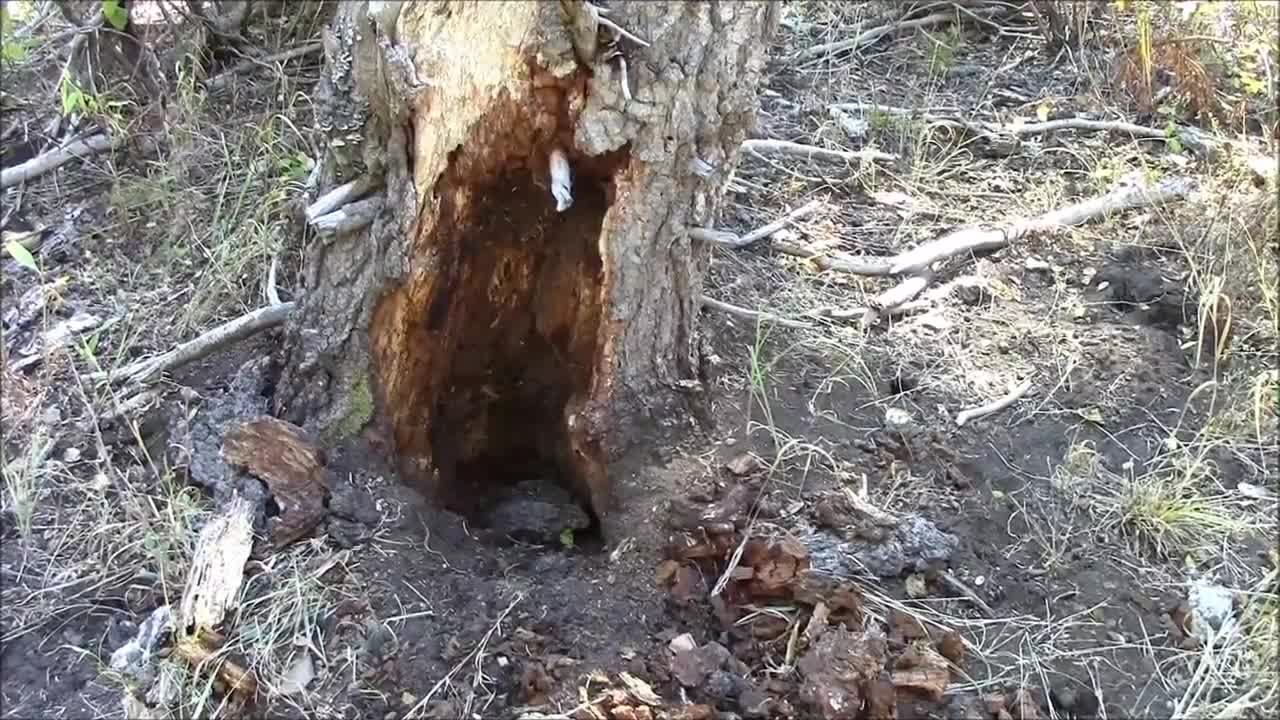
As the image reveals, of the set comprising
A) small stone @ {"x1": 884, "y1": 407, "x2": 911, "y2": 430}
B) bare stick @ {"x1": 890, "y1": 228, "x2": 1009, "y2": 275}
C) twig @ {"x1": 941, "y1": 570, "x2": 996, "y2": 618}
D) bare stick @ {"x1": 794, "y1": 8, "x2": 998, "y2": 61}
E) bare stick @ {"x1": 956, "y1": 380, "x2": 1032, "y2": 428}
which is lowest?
twig @ {"x1": 941, "y1": 570, "x2": 996, "y2": 618}

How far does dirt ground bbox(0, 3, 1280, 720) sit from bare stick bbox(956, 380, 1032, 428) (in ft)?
0.07

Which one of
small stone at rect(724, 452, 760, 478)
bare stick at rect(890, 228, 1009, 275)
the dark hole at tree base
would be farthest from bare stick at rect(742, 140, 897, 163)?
small stone at rect(724, 452, 760, 478)

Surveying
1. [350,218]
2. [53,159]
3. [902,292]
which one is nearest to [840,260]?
[902,292]

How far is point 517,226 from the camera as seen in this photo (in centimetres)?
214

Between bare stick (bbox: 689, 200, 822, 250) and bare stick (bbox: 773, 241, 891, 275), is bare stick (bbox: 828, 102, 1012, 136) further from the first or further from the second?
bare stick (bbox: 773, 241, 891, 275)

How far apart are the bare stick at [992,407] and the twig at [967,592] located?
0.42 metres

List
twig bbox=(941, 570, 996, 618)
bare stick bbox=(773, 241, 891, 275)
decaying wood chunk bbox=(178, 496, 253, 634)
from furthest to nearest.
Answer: bare stick bbox=(773, 241, 891, 275), twig bbox=(941, 570, 996, 618), decaying wood chunk bbox=(178, 496, 253, 634)

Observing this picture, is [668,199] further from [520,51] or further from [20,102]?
[20,102]

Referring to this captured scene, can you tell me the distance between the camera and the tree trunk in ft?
5.99

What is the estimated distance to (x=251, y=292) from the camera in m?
2.50

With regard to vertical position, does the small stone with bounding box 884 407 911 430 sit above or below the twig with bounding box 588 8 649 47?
below

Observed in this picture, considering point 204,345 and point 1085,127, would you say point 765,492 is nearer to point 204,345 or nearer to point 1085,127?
point 204,345

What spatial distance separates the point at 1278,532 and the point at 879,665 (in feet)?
3.24

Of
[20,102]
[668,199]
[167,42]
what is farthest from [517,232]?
[20,102]
